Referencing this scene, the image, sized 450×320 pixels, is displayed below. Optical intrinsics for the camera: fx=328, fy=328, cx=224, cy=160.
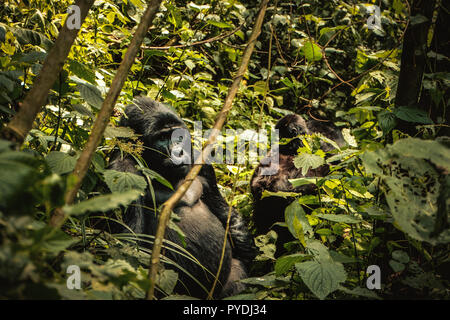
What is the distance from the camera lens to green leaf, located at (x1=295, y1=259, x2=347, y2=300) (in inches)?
32.8

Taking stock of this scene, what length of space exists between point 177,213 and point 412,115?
4.34 ft

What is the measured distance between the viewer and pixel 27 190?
19.9 inches

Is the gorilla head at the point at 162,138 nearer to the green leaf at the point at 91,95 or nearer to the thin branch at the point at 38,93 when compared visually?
the green leaf at the point at 91,95

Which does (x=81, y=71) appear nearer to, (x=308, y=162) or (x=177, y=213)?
(x=308, y=162)

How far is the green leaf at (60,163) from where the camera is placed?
0.83 metres

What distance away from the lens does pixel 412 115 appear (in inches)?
40.9

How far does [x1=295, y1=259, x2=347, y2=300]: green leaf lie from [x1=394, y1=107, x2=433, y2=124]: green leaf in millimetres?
513

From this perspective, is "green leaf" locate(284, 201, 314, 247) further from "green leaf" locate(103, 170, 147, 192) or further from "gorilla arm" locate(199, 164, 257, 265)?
"gorilla arm" locate(199, 164, 257, 265)

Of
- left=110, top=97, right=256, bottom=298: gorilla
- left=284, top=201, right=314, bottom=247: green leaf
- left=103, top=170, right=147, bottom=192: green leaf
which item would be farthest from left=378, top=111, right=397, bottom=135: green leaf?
left=110, top=97, right=256, bottom=298: gorilla

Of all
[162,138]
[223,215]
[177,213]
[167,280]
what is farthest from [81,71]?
[223,215]

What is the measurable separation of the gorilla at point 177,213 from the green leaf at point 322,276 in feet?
3.13

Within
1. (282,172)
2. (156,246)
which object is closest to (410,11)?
(156,246)

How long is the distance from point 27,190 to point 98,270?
0.17 m
